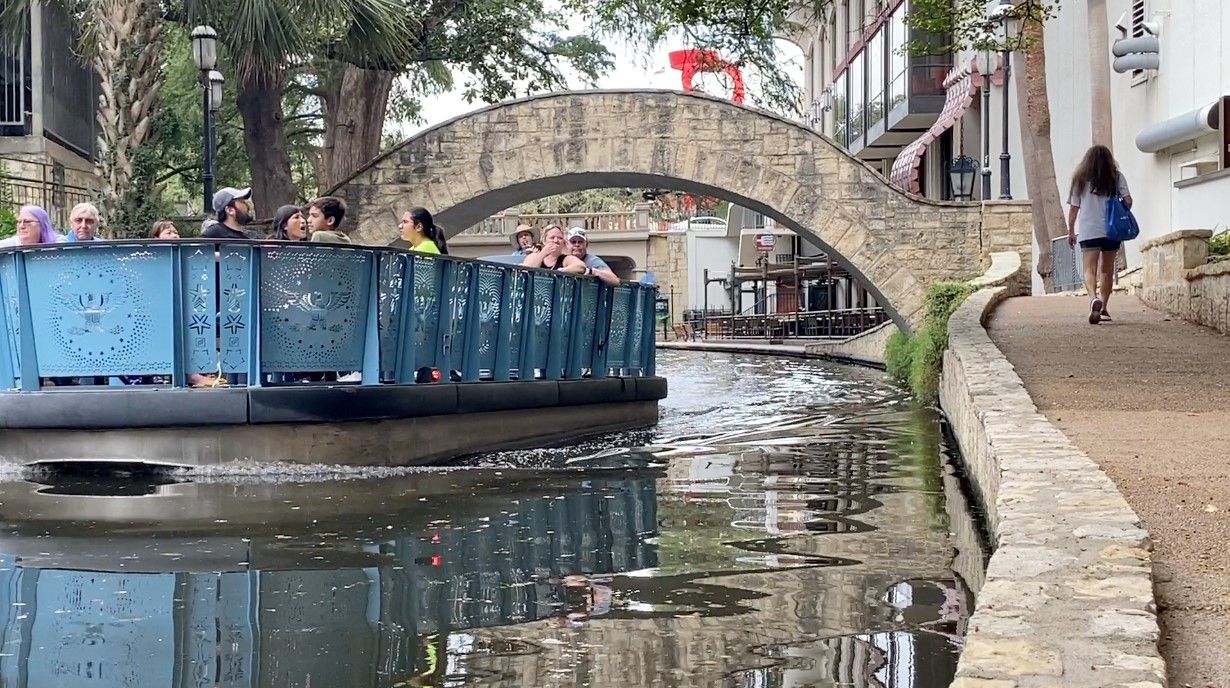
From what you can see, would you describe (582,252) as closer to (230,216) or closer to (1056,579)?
(230,216)

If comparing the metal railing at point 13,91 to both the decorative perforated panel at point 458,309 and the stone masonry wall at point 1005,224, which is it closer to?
the stone masonry wall at point 1005,224

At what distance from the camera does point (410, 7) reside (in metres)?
24.0

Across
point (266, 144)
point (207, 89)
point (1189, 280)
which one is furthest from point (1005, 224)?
point (207, 89)

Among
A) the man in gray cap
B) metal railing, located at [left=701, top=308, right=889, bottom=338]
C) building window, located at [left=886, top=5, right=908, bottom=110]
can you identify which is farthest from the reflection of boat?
building window, located at [left=886, top=5, right=908, bottom=110]

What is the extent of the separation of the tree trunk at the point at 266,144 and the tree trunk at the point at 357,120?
162 cm

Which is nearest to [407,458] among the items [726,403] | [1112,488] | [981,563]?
[981,563]

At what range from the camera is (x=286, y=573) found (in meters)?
5.59

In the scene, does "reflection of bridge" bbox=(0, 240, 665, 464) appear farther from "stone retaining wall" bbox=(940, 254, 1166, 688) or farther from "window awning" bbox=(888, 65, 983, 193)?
"window awning" bbox=(888, 65, 983, 193)

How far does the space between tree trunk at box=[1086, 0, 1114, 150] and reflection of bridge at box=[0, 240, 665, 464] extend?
13.1m

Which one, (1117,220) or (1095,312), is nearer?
(1117,220)

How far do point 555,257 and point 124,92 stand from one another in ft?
25.8

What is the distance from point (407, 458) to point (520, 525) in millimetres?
2892

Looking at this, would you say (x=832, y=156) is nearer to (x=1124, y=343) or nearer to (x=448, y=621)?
(x=1124, y=343)

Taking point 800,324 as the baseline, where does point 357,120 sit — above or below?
above
